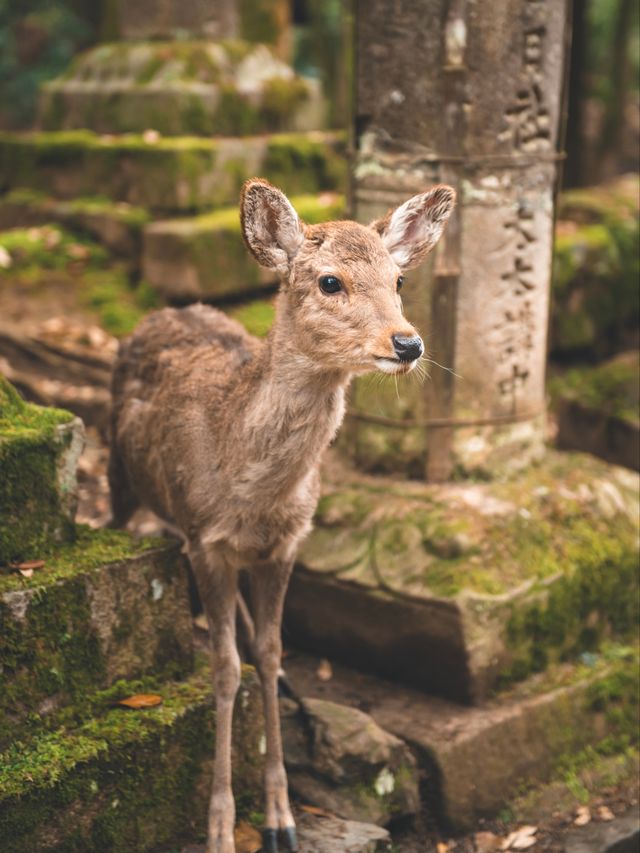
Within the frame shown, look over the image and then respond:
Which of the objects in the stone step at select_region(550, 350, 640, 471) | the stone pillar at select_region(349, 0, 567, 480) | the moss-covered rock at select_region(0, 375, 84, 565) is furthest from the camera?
the stone step at select_region(550, 350, 640, 471)

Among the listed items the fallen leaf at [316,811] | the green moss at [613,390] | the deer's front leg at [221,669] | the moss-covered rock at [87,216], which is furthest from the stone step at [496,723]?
the moss-covered rock at [87,216]

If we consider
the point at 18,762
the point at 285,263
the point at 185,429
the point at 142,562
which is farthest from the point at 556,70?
the point at 18,762

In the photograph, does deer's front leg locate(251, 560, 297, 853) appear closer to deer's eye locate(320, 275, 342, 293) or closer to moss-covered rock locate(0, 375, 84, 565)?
moss-covered rock locate(0, 375, 84, 565)

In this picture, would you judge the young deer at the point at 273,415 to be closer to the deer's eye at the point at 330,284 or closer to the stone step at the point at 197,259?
the deer's eye at the point at 330,284

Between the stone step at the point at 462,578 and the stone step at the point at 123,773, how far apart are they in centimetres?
113

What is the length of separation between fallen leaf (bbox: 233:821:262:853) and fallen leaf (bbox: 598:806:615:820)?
74.6 inches

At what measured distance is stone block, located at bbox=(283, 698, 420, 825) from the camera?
18.0 feet

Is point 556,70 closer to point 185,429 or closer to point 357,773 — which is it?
point 185,429

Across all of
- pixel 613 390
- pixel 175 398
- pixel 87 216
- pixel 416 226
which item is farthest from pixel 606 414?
pixel 87 216

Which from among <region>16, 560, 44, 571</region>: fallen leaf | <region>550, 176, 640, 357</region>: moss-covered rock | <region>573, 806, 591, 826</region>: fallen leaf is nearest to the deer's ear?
<region>16, 560, 44, 571</region>: fallen leaf

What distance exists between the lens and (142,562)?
16.4ft

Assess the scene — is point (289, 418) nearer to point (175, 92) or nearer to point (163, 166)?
point (163, 166)

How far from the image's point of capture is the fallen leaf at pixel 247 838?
5.02 metres

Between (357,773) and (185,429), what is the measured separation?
186 cm
